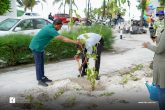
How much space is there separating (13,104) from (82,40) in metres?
2.30

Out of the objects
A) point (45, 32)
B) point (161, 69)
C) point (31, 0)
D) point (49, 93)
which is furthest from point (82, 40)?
point (31, 0)

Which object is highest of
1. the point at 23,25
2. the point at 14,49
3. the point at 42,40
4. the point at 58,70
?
the point at 42,40

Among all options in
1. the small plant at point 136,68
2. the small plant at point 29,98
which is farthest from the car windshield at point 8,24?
the small plant at point 29,98

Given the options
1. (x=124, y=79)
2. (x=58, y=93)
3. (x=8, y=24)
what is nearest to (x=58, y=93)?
(x=58, y=93)

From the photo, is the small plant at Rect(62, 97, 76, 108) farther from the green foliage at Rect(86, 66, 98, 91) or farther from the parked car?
the parked car

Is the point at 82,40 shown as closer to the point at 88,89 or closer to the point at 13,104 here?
the point at 88,89

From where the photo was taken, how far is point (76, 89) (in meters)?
8.61

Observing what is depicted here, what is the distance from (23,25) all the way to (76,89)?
763cm

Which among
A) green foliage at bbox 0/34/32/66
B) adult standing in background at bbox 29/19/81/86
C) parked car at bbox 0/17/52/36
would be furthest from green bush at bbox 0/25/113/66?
adult standing in background at bbox 29/19/81/86

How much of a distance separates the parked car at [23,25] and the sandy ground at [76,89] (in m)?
3.46

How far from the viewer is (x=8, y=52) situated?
38.4 feet

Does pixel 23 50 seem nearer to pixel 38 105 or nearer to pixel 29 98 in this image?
pixel 29 98

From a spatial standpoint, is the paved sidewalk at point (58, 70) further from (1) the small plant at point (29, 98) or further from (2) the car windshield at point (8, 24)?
(2) the car windshield at point (8, 24)

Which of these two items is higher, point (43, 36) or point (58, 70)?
point (43, 36)
